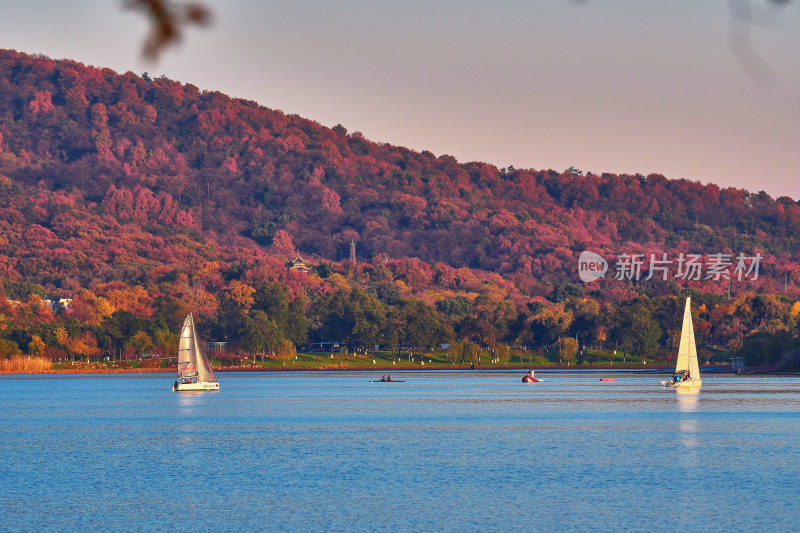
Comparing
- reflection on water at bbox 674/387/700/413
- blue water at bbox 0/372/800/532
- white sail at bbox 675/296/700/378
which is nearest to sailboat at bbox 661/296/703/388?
white sail at bbox 675/296/700/378

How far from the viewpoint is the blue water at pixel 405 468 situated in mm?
61250

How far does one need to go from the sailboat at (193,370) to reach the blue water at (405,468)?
32.7 metres

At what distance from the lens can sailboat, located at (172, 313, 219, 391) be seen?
602ft

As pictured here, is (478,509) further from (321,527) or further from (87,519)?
(87,519)

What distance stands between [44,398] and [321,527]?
13633 cm

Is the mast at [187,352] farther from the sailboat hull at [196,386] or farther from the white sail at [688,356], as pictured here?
the white sail at [688,356]

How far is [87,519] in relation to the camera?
6153 centimetres

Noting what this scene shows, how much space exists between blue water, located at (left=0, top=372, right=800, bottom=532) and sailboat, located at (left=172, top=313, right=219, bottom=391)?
32.7m

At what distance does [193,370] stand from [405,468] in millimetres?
114645

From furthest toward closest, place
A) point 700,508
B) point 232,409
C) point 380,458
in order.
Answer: point 232,409 → point 380,458 → point 700,508

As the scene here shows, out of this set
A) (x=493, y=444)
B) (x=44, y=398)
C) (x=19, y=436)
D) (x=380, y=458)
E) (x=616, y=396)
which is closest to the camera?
(x=380, y=458)

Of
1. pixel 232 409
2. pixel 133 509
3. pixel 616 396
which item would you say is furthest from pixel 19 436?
pixel 616 396

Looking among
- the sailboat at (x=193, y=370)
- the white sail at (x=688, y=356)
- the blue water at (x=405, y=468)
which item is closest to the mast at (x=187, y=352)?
the sailboat at (x=193, y=370)

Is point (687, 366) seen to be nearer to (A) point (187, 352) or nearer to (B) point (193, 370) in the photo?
(A) point (187, 352)
